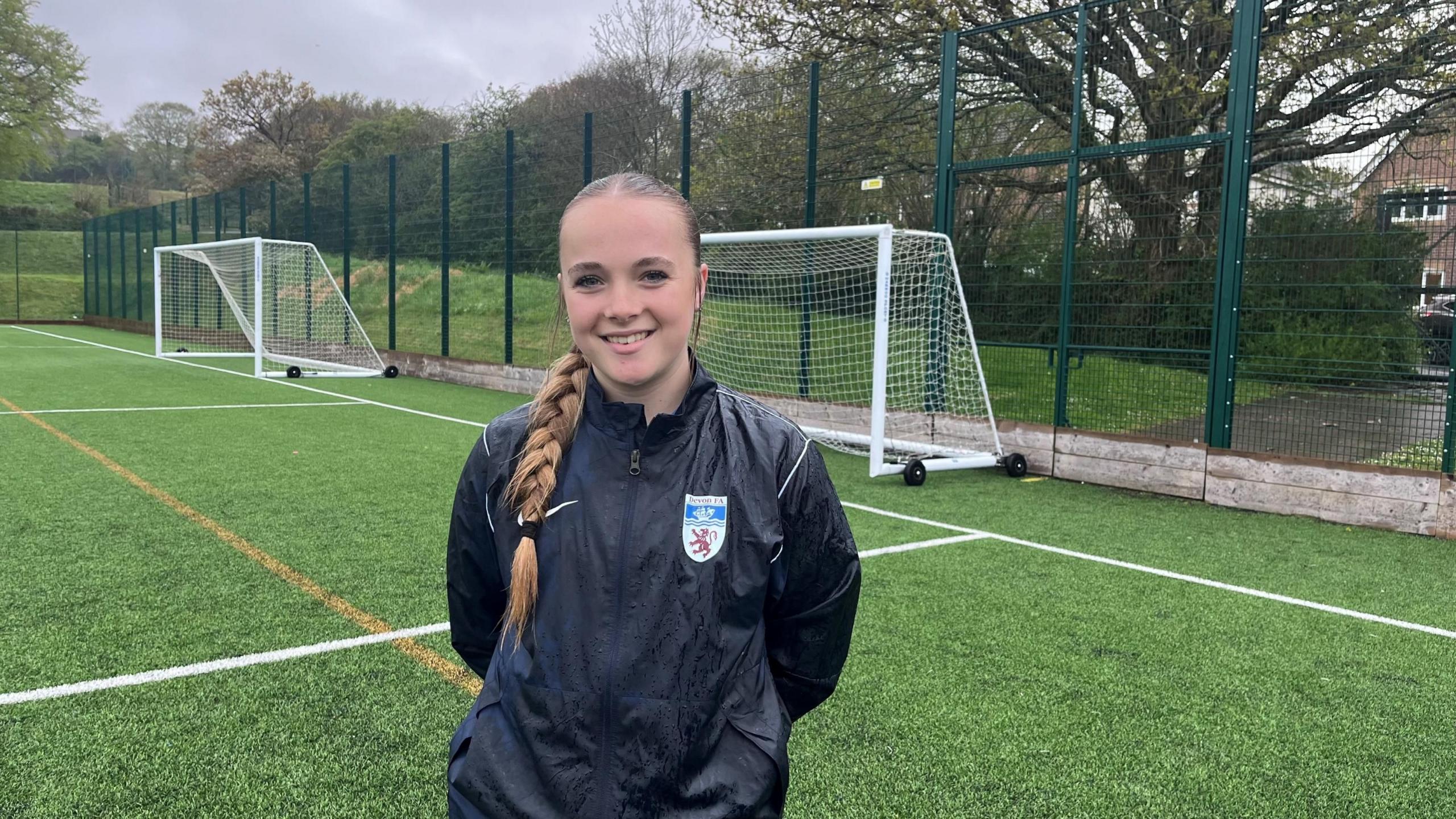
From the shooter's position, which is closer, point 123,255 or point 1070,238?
point 1070,238

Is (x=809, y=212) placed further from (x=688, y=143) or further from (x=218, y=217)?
(x=218, y=217)

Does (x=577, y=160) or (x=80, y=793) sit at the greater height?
(x=577, y=160)

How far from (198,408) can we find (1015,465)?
8526mm

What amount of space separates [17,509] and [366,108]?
47.3 metres

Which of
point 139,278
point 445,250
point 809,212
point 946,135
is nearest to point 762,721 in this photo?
point 946,135

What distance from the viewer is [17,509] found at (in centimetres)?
558

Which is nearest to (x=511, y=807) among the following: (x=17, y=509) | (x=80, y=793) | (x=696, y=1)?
(x=80, y=793)

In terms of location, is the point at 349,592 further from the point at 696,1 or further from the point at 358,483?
the point at 696,1

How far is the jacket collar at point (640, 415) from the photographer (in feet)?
4.56

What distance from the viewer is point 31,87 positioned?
38.6 m

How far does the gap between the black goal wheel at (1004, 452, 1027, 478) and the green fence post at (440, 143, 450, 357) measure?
9.79 meters

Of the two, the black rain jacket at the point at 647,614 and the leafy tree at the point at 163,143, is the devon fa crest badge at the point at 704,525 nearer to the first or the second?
the black rain jacket at the point at 647,614

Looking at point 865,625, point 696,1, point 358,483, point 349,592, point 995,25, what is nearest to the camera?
point 865,625

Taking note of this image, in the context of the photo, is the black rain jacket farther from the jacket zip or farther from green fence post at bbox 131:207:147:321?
green fence post at bbox 131:207:147:321
